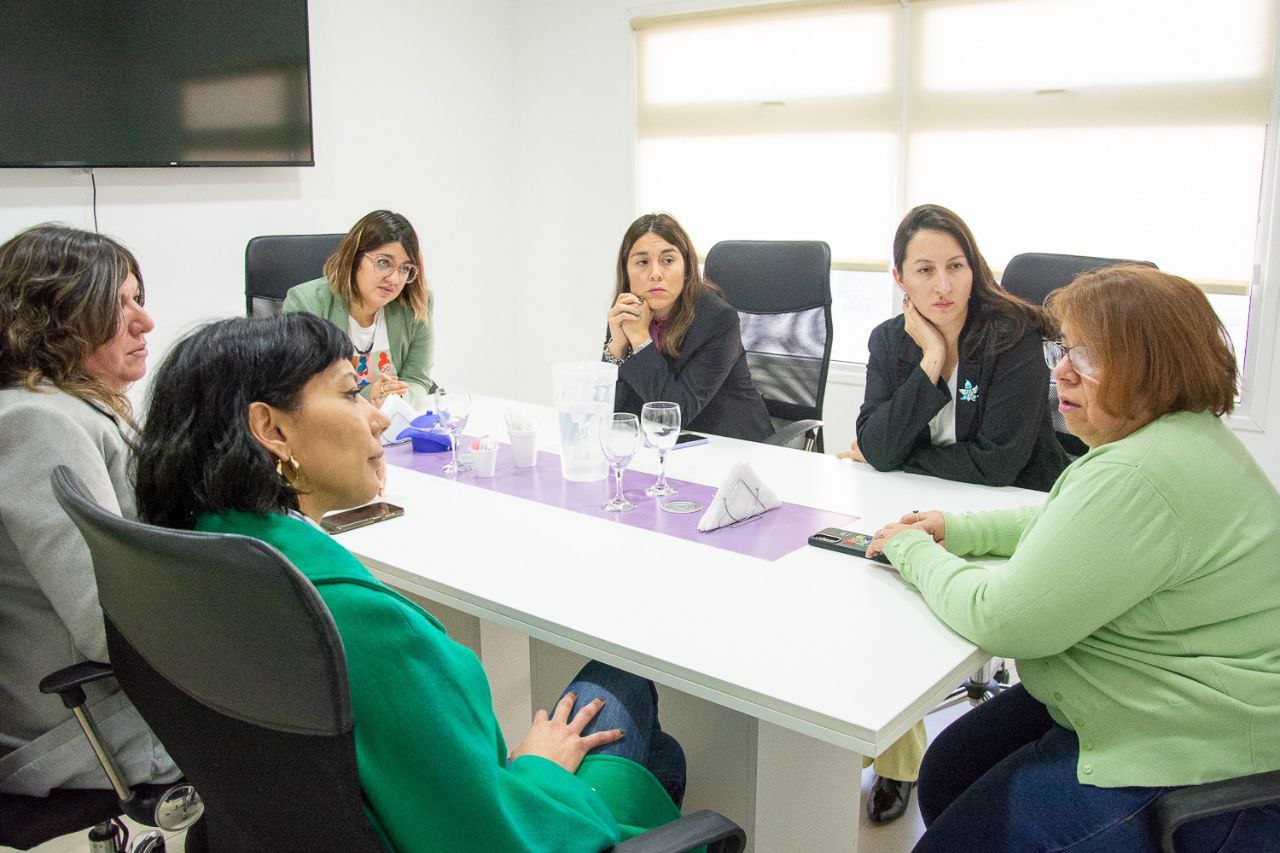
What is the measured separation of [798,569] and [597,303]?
3.59 metres

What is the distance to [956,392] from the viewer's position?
233 cm

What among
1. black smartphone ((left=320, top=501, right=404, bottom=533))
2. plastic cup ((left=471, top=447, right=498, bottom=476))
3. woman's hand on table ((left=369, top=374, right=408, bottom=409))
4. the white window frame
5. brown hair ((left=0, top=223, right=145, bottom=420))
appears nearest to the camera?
brown hair ((left=0, top=223, right=145, bottom=420))

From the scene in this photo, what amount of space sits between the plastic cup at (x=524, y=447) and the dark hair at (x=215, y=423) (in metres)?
1.24

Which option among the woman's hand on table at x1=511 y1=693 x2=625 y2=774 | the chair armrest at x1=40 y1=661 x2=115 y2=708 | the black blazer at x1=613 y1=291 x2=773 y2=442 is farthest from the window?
the chair armrest at x1=40 y1=661 x2=115 y2=708

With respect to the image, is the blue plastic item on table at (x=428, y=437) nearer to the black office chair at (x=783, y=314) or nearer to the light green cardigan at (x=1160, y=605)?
the black office chair at (x=783, y=314)

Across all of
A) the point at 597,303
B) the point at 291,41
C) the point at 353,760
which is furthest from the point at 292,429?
the point at 597,303

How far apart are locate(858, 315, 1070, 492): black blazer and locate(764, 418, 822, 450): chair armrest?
0.51 metres

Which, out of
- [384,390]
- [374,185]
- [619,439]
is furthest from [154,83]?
[619,439]

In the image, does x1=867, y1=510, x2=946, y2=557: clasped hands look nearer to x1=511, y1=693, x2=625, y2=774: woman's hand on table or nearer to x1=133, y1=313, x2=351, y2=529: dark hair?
x1=511, y1=693, x2=625, y2=774: woman's hand on table

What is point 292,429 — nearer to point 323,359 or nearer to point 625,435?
point 323,359

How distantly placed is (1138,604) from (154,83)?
3.60 metres

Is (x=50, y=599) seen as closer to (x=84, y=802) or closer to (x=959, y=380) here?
(x=84, y=802)

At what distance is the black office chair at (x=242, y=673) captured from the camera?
83 cm

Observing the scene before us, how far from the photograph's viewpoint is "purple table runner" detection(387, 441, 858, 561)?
6.24 ft
